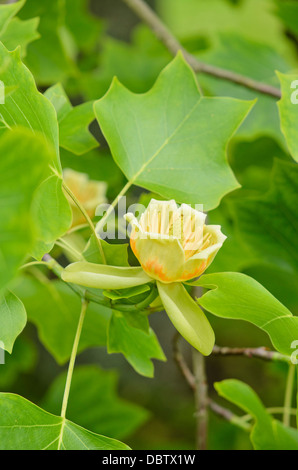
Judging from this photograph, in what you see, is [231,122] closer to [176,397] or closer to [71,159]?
[71,159]

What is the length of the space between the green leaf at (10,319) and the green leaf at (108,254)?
76 mm

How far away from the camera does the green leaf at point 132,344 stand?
55 cm

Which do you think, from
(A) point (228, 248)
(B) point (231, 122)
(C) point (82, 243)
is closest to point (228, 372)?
(A) point (228, 248)

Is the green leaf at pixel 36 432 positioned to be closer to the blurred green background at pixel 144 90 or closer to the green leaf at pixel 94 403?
the blurred green background at pixel 144 90

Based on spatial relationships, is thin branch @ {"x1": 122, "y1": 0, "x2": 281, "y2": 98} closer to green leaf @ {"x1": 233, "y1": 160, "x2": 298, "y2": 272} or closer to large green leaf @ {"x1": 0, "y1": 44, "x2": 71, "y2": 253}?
green leaf @ {"x1": 233, "y1": 160, "x2": 298, "y2": 272}

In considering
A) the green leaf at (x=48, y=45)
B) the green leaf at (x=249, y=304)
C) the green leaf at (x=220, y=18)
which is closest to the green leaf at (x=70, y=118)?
the green leaf at (x=249, y=304)

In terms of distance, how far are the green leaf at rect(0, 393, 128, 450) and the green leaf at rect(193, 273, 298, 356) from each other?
0.54ft

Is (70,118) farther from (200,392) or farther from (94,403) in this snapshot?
(94,403)

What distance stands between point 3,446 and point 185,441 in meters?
1.31

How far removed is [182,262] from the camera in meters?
0.43

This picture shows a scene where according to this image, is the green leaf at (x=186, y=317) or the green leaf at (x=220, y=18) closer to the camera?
the green leaf at (x=186, y=317)

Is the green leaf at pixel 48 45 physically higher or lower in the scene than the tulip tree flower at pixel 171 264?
higher

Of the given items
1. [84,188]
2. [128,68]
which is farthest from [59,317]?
[128,68]

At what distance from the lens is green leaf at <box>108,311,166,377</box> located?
546 mm
